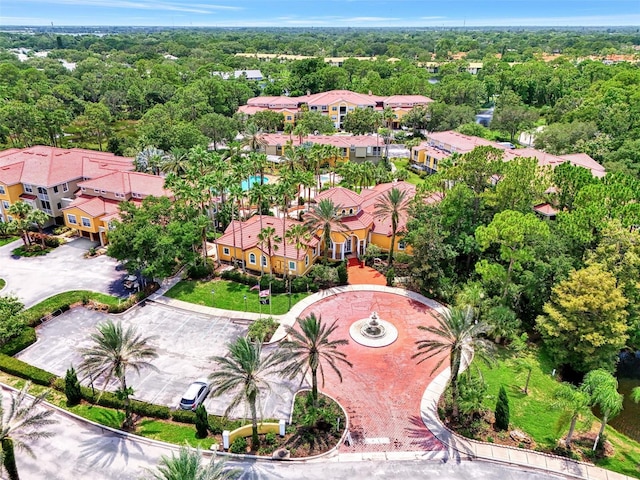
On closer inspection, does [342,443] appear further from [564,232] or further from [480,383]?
[564,232]

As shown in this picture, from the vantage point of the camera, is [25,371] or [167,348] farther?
[167,348]

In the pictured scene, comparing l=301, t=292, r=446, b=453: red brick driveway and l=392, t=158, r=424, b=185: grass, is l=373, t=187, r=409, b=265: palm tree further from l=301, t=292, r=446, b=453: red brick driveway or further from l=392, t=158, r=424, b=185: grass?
l=392, t=158, r=424, b=185: grass

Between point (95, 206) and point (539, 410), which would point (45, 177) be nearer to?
point (95, 206)

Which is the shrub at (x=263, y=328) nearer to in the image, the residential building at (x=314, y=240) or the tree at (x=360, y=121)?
the residential building at (x=314, y=240)

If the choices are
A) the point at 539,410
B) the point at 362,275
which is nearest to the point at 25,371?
the point at 362,275

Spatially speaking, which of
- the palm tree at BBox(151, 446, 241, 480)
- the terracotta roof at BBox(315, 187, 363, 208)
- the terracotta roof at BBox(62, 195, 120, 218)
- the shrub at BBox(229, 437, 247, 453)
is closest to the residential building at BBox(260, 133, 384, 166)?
the terracotta roof at BBox(315, 187, 363, 208)

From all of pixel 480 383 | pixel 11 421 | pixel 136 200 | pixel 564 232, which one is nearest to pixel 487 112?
pixel 564 232
